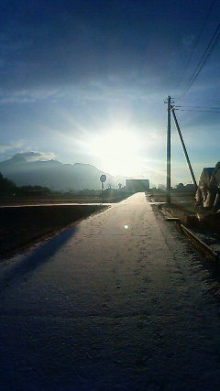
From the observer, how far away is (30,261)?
9.05m

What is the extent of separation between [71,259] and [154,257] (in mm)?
2045

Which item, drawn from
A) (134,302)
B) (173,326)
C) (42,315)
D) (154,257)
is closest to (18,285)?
(42,315)

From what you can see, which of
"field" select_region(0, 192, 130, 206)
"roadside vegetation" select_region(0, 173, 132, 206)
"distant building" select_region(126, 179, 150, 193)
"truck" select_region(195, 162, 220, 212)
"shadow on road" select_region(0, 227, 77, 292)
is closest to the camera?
"shadow on road" select_region(0, 227, 77, 292)

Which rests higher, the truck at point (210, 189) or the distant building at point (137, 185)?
the distant building at point (137, 185)

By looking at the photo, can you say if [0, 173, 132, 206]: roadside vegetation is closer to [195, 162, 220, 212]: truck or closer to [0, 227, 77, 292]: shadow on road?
[195, 162, 220, 212]: truck

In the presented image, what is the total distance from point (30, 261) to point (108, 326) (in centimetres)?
475

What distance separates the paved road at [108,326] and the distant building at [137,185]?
15284cm

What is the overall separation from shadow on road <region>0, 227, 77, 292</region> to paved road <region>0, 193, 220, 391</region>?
0.08 ft

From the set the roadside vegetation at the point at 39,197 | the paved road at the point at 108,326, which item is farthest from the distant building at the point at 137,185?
the paved road at the point at 108,326

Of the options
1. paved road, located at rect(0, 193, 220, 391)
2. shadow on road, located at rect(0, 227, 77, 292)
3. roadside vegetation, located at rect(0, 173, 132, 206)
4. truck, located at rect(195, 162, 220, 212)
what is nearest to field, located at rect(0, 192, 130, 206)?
roadside vegetation, located at rect(0, 173, 132, 206)

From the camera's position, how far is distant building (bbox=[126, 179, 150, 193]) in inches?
6424

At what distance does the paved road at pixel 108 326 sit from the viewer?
136 inches

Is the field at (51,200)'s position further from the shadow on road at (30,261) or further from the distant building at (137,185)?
the distant building at (137,185)

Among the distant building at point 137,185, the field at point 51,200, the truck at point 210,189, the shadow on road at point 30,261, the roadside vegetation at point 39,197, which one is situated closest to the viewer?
the shadow on road at point 30,261
